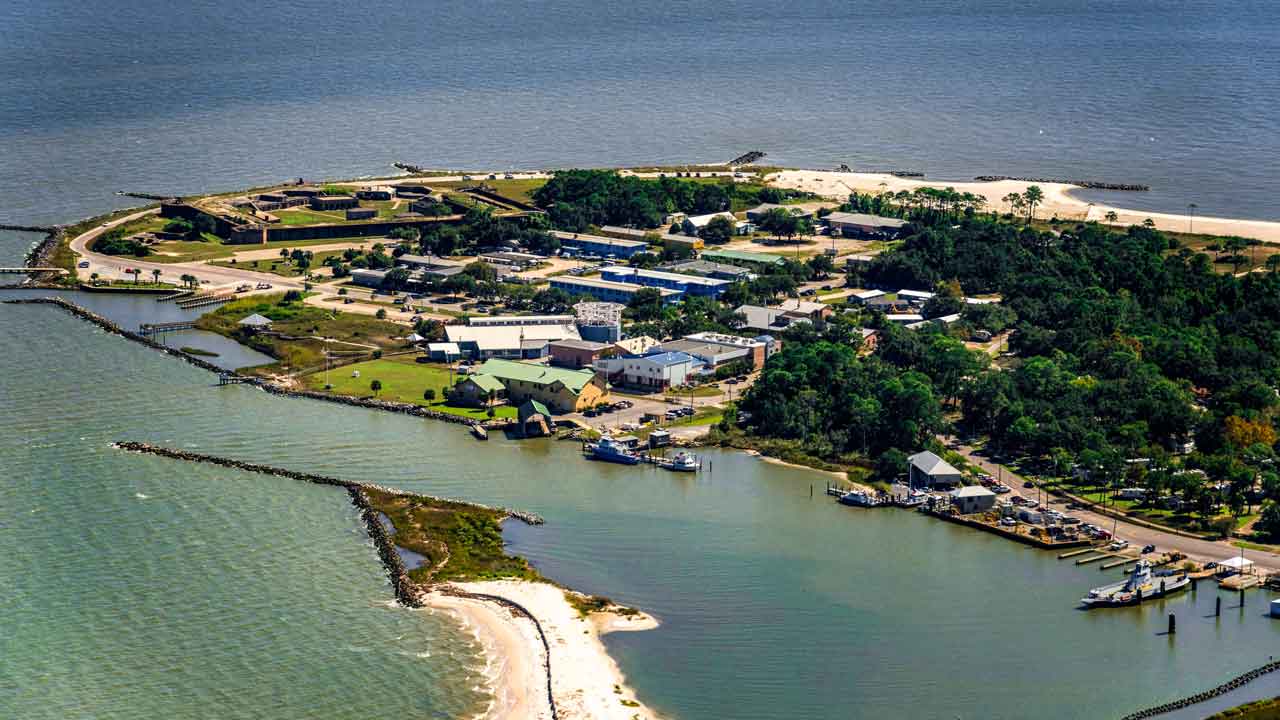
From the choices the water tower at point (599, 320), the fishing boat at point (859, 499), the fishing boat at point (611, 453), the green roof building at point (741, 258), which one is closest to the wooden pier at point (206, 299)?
the water tower at point (599, 320)

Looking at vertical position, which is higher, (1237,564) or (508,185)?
(508,185)

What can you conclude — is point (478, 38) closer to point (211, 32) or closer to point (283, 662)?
point (211, 32)

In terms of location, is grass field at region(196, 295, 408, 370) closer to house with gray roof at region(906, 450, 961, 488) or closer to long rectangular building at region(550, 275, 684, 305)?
long rectangular building at region(550, 275, 684, 305)

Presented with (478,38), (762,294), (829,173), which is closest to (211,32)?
(478,38)

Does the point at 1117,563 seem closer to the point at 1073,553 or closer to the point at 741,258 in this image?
the point at 1073,553

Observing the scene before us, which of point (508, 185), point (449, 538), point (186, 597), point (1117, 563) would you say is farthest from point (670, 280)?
point (186, 597)

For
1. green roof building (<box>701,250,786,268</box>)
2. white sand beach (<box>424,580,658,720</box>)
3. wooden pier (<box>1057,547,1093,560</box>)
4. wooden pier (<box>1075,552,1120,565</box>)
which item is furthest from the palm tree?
white sand beach (<box>424,580,658,720</box>)

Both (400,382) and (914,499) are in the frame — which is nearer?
(914,499)
